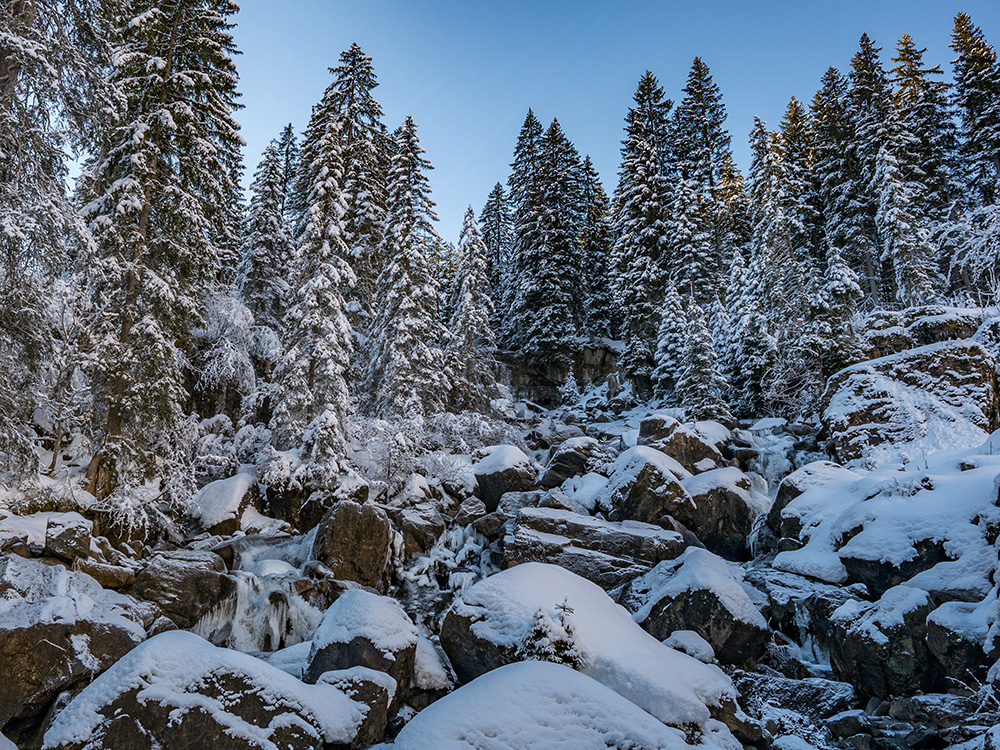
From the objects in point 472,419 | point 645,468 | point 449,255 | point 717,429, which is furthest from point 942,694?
point 449,255

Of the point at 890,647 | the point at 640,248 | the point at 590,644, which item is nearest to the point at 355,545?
the point at 590,644

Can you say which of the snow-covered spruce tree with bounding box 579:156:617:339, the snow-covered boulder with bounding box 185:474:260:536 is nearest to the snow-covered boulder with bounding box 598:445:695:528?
the snow-covered boulder with bounding box 185:474:260:536

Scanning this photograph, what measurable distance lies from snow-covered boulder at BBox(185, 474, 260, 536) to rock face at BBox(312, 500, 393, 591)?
330 cm

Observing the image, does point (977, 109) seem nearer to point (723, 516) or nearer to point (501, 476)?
point (723, 516)

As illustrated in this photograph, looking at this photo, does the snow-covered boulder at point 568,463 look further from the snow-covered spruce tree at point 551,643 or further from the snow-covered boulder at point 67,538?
the snow-covered boulder at point 67,538

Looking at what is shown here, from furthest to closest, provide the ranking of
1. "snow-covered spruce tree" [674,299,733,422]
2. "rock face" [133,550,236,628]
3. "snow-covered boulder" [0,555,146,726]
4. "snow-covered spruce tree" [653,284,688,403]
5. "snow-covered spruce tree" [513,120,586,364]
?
"snow-covered spruce tree" [513,120,586,364] → "snow-covered spruce tree" [653,284,688,403] → "snow-covered spruce tree" [674,299,733,422] → "rock face" [133,550,236,628] → "snow-covered boulder" [0,555,146,726]

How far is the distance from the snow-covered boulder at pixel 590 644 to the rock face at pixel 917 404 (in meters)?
10.3

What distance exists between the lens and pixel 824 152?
3409cm

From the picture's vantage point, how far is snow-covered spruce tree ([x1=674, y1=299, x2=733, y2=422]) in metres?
24.0

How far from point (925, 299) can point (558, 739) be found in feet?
90.9

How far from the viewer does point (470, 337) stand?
2870 centimetres

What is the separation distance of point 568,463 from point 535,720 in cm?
1516

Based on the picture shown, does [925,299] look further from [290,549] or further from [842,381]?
[290,549]

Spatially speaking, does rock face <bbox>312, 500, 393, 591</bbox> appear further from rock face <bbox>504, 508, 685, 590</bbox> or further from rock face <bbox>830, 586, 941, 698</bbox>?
rock face <bbox>830, 586, 941, 698</bbox>
